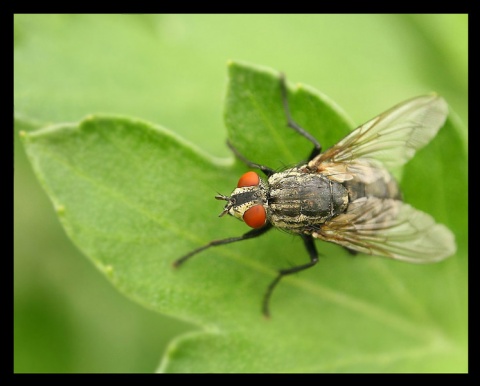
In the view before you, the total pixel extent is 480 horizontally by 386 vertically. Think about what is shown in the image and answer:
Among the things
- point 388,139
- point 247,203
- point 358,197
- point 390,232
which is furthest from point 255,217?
point 388,139

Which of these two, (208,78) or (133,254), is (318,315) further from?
(208,78)

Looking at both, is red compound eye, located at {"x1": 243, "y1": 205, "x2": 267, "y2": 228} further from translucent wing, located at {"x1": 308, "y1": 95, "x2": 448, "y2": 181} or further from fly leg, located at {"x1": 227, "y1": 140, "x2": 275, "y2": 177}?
translucent wing, located at {"x1": 308, "y1": 95, "x2": 448, "y2": 181}

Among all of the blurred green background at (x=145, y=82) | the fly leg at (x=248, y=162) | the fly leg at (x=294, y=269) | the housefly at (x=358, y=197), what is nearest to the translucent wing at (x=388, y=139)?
the housefly at (x=358, y=197)

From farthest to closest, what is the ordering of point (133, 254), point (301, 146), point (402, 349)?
point (402, 349), point (301, 146), point (133, 254)

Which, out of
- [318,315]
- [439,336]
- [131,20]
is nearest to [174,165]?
[318,315]

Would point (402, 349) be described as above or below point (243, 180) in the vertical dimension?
below

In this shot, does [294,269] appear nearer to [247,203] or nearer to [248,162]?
[247,203]
